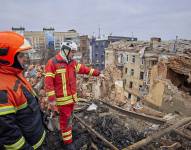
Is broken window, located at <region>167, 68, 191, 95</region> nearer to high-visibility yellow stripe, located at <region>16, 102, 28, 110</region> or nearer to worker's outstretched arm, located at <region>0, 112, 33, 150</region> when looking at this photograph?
high-visibility yellow stripe, located at <region>16, 102, 28, 110</region>

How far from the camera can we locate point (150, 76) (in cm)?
2634

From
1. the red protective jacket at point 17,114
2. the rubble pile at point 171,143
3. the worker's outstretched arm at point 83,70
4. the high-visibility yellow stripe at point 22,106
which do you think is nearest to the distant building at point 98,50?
the worker's outstretched arm at point 83,70

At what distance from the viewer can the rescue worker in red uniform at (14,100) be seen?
1.85 m

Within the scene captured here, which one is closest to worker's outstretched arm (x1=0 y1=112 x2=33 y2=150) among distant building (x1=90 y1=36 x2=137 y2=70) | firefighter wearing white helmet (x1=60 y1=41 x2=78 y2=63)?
firefighter wearing white helmet (x1=60 y1=41 x2=78 y2=63)

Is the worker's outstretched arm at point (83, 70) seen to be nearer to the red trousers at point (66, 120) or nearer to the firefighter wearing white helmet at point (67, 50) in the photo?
the firefighter wearing white helmet at point (67, 50)

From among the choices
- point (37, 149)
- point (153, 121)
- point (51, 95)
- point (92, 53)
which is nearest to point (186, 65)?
point (153, 121)

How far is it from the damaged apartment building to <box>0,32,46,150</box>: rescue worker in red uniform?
24.8 ft

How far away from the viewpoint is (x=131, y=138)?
4012mm

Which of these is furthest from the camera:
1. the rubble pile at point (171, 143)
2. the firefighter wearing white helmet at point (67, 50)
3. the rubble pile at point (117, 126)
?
the rubble pile at point (117, 126)

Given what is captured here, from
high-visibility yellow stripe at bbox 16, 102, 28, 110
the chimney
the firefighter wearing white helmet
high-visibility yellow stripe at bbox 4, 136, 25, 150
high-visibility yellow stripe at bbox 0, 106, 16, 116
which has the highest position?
the chimney

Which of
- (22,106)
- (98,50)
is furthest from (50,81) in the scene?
(98,50)

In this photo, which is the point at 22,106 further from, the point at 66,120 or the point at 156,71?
the point at 156,71

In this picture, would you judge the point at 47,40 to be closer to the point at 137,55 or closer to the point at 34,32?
the point at 34,32

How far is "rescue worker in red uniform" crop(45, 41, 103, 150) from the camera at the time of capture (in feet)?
12.2
